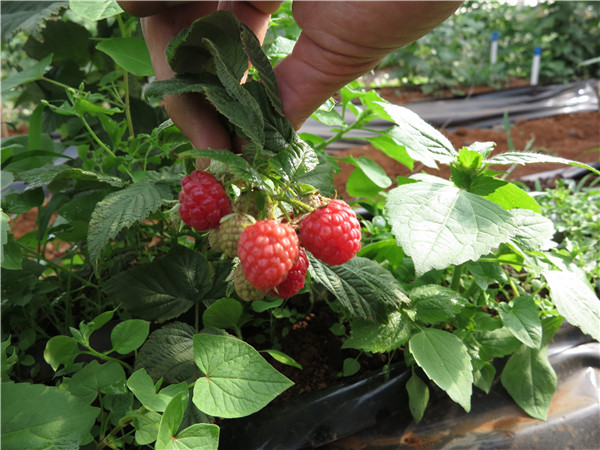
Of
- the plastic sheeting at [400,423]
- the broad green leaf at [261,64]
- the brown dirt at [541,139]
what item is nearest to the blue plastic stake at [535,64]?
the brown dirt at [541,139]

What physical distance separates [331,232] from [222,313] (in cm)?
38

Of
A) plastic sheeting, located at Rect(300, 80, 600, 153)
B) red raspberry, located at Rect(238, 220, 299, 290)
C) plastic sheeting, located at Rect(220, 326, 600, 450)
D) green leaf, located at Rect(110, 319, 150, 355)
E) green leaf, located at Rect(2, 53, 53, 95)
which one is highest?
green leaf, located at Rect(2, 53, 53, 95)

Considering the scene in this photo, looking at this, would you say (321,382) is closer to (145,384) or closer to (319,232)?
(145,384)

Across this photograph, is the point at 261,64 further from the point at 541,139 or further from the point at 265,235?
the point at 541,139

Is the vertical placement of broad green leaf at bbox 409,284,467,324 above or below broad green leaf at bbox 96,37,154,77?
below

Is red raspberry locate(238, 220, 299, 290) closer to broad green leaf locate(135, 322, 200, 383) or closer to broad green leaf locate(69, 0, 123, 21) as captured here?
broad green leaf locate(135, 322, 200, 383)

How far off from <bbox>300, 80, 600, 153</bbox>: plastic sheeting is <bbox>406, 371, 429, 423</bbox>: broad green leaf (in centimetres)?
257

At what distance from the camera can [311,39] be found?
63 centimetres

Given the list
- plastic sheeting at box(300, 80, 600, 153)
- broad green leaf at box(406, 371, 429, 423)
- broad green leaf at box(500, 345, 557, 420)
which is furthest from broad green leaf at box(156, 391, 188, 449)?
plastic sheeting at box(300, 80, 600, 153)

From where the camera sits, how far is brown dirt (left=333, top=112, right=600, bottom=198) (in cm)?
258

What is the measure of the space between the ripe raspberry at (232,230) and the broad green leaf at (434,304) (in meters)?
0.42

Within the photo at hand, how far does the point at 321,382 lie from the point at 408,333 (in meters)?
0.23

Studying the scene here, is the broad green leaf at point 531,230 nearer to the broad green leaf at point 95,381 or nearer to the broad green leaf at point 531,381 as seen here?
the broad green leaf at point 531,381

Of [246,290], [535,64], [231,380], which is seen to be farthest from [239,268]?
[535,64]
